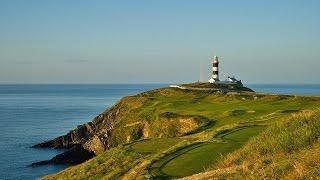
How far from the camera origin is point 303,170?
11.8 metres

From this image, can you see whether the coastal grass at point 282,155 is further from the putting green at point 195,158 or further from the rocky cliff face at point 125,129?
the rocky cliff face at point 125,129

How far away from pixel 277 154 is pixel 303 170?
183 inches

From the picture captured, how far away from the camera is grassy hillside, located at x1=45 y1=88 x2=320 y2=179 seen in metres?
23.7

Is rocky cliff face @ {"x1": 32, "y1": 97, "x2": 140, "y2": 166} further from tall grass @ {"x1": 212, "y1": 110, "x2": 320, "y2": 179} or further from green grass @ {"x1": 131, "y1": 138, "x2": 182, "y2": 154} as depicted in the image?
tall grass @ {"x1": 212, "y1": 110, "x2": 320, "y2": 179}

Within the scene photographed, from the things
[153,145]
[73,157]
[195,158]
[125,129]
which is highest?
[195,158]

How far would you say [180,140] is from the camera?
36.4 metres

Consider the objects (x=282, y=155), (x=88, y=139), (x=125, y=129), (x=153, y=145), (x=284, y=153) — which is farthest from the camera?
(x=88, y=139)

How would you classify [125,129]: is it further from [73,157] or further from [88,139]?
[88,139]

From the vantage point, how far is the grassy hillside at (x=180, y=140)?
23.7 meters

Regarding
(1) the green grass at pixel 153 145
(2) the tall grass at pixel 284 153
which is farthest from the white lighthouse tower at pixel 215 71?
(2) the tall grass at pixel 284 153

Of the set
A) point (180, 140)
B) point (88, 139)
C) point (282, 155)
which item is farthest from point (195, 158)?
point (88, 139)

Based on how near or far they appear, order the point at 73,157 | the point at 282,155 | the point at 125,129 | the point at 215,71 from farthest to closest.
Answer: the point at 215,71 < the point at 73,157 < the point at 125,129 < the point at 282,155

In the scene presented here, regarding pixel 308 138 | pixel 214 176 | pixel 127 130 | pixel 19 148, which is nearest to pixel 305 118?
pixel 308 138

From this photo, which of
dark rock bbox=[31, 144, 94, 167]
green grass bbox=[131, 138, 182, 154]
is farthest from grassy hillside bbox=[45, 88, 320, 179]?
dark rock bbox=[31, 144, 94, 167]
